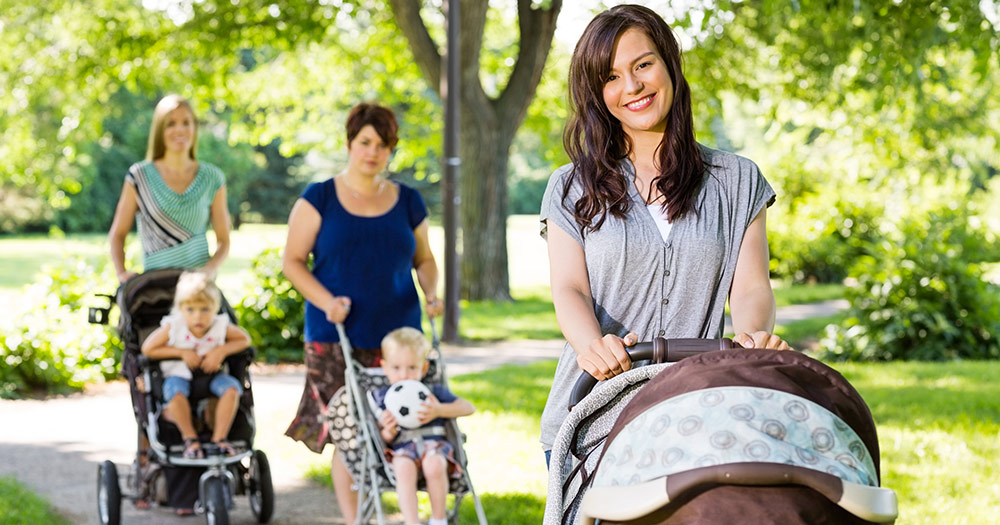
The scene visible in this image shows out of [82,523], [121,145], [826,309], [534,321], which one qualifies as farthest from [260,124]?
[121,145]

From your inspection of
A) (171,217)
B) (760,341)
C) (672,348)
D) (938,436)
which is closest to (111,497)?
(171,217)

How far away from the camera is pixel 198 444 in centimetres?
572

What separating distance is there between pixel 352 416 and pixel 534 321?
35.0 feet

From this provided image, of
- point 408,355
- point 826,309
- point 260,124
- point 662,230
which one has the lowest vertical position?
point 826,309

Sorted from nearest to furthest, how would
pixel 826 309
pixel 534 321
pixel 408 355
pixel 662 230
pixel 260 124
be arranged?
pixel 662 230, pixel 408 355, pixel 534 321, pixel 826 309, pixel 260 124

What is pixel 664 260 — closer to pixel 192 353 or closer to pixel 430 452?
pixel 430 452

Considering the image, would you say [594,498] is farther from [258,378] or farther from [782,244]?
[782,244]

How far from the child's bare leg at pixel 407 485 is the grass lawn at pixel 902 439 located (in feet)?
3.40

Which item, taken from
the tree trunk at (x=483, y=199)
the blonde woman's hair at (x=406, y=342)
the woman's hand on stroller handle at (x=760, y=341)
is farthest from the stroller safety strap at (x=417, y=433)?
the tree trunk at (x=483, y=199)

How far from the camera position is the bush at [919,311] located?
1222 centimetres

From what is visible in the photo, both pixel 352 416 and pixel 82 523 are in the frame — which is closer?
pixel 352 416

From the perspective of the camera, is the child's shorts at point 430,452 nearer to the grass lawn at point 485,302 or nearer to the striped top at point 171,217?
the striped top at point 171,217

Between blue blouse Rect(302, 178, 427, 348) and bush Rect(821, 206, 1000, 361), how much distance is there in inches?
317

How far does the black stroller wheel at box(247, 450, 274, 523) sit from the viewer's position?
606cm
